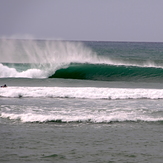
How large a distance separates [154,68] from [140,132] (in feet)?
65.3

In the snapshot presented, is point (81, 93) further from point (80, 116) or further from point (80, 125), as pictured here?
point (80, 125)

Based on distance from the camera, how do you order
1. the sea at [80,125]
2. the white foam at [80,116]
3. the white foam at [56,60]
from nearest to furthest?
the sea at [80,125]
the white foam at [80,116]
the white foam at [56,60]

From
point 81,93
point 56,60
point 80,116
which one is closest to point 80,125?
point 80,116

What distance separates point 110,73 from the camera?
28016mm

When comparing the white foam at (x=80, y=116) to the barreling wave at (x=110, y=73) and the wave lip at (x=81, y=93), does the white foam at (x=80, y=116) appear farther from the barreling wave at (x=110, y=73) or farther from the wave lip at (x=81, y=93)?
the barreling wave at (x=110, y=73)

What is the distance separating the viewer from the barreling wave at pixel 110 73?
2687 centimetres

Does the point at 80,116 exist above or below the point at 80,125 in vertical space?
above

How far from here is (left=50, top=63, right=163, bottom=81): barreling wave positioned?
26.9 meters

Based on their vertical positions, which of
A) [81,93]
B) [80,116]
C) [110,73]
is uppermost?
[110,73]

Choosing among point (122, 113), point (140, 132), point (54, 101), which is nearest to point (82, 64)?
point (54, 101)

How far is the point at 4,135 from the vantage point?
10.1m

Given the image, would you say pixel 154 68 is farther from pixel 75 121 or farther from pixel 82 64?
pixel 75 121

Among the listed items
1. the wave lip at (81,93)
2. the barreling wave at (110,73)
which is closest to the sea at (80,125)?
the wave lip at (81,93)

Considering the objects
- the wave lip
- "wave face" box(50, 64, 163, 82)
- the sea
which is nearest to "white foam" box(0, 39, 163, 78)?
"wave face" box(50, 64, 163, 82)
